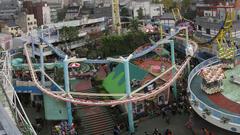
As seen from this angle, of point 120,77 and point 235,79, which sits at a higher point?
point 235,79

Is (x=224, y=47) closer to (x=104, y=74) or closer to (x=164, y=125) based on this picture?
(x=164, y=125)

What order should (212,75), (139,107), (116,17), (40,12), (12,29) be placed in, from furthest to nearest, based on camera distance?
(40,12) → (12,29) → (116,17) → (139,107) → (212,75)

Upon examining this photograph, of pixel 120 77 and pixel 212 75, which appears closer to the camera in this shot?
pixel 212 75

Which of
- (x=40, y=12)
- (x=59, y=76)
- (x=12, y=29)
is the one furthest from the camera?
(x=40, y=12)

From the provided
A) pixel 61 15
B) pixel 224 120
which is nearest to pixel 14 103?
pixel 224 120

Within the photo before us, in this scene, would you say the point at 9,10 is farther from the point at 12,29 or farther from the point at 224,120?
the point at 224,120

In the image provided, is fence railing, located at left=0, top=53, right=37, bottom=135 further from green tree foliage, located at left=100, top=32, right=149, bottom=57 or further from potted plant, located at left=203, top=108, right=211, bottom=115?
green tree foliage, located at left=100, top=32, right=149, bottom=57
